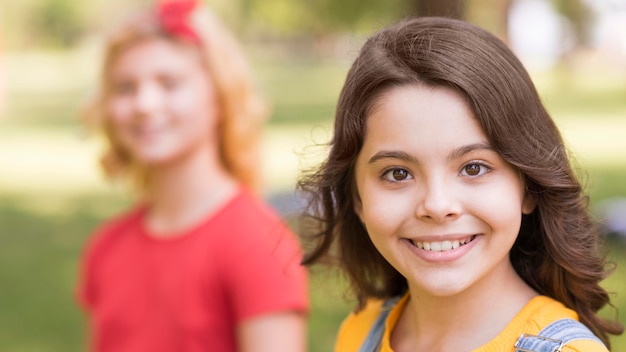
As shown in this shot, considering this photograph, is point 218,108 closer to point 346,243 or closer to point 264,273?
point 264,273

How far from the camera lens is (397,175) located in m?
1.90

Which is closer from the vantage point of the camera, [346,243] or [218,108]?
[346,243]

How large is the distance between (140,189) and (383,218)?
234 cm

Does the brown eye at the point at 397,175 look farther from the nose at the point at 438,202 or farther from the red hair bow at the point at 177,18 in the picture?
the red hair bow at the point at 177,18

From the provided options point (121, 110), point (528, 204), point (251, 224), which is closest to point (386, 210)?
point (528, 204)

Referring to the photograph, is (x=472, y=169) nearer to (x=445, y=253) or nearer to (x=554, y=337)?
(x=445, y=253)

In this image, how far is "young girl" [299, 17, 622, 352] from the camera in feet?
6.07

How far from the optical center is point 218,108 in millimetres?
3783

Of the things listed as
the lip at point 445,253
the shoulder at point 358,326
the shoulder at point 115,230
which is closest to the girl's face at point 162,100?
the shoulder at point 115,230

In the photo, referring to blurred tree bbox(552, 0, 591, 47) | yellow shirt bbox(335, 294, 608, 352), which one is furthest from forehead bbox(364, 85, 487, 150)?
blurred tree bbox(552, 0, 591, 47)

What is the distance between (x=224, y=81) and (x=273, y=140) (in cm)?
1350

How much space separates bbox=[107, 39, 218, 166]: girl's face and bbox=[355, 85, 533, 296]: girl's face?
173cm

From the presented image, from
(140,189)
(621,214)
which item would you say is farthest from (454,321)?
(621,214)

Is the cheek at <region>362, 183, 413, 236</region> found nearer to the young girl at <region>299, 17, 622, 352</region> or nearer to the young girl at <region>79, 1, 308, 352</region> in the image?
the young girl at <region>299, 17, 622, 352</region>
